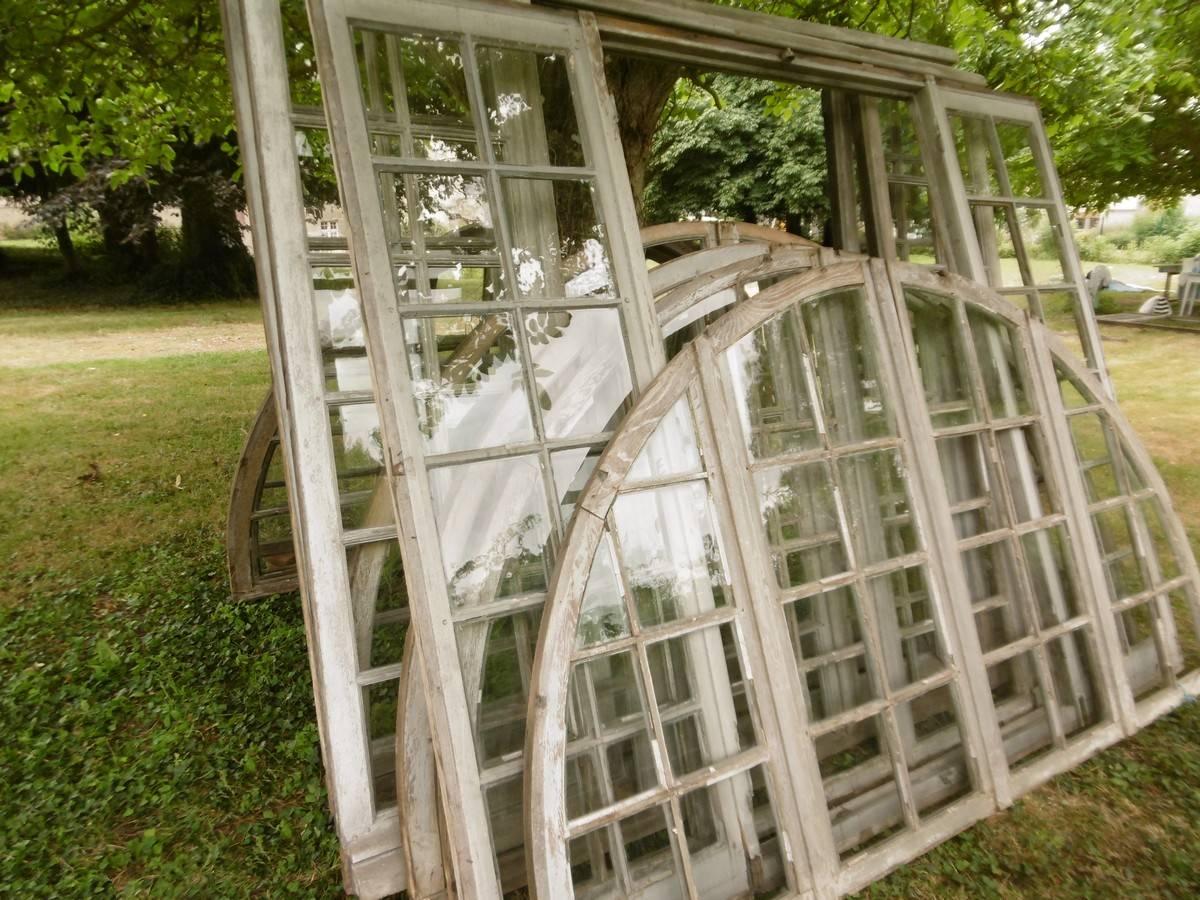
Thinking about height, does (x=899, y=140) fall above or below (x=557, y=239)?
above

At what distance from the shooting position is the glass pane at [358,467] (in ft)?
7.01

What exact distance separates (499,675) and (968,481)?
202cm

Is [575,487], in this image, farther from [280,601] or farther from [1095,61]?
[1095,61]

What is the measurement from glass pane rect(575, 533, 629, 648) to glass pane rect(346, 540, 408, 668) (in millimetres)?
658

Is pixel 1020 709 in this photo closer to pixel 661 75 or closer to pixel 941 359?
pixel 941 359

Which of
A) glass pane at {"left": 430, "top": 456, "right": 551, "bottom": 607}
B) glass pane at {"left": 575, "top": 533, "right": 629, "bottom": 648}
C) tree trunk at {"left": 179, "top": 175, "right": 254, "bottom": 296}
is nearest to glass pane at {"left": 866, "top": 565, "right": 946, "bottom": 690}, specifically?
glass pane at {"left": 575, "top": 533, "right": 629, "bottom": 648}

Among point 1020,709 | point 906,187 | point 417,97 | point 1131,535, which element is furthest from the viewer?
point 906,187

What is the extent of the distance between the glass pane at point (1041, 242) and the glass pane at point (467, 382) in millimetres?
2658

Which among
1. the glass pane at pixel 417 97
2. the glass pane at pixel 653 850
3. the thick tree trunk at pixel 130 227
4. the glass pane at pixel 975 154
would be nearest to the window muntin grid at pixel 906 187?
the glass pane at pixel 975 154

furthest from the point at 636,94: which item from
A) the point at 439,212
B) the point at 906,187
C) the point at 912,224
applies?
the point at 439,212

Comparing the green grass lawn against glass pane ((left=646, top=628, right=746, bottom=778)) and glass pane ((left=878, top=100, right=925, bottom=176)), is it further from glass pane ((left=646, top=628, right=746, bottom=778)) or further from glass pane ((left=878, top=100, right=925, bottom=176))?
glass pane ((left=878, top=100, right=925, bottom=176))

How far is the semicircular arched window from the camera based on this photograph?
6.11ft

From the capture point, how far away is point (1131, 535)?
2.83 metres

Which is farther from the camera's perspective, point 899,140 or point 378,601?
point 899,140
